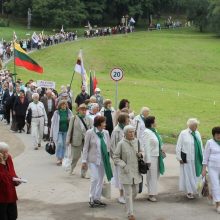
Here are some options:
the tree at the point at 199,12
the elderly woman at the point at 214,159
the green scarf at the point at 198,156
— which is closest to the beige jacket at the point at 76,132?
A: the green scarf at the point at 198,156

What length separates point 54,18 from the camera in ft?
281

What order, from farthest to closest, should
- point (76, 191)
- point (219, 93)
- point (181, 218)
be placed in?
point (219, 93) → point (76, 191) → point (181, 218)

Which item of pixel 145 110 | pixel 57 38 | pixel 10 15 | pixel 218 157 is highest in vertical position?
pixel 10 15

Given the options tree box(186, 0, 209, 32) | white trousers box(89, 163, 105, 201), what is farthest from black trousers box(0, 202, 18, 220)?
tree box(186, 0, 209, 32)

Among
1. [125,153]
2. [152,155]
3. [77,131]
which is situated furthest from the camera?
[77,131]

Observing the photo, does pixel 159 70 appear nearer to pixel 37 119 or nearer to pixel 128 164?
pixel 37 119

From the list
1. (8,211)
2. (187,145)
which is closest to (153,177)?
(187,145)

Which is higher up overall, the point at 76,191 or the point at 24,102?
the point at 24,102

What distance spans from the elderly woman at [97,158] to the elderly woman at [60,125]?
13.1 ft

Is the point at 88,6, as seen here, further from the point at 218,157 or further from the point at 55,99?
the point at 218,157

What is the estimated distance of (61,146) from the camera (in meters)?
15.8

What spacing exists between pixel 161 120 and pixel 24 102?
7790 millimetres

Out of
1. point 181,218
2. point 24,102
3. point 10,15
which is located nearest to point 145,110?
point 181,218

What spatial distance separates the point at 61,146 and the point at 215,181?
5455 mm
